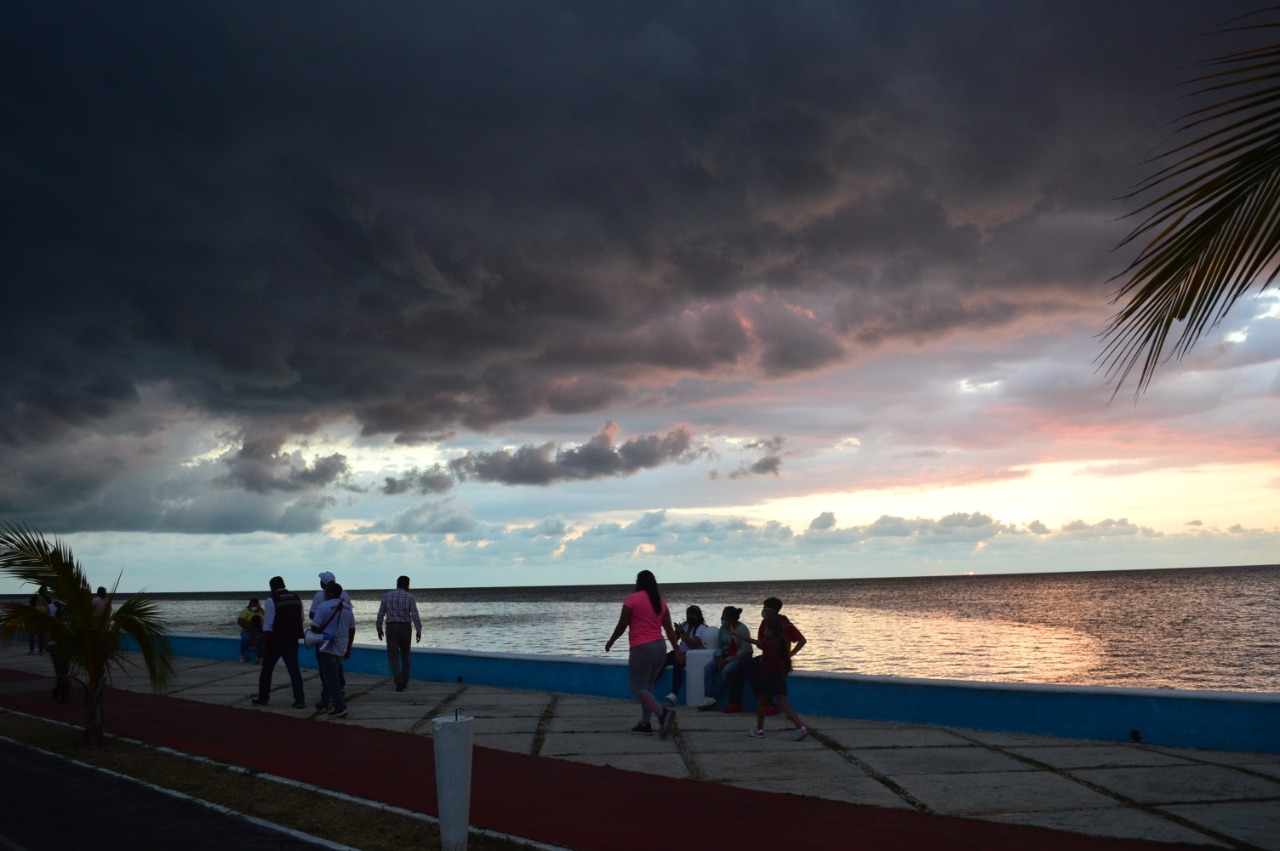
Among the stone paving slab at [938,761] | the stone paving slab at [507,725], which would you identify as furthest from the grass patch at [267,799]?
the stone paving slab at [938,761]

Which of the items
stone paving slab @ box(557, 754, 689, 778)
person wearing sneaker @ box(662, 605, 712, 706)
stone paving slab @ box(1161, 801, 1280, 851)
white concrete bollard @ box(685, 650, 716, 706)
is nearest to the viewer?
stone paving slab @ box(1161, 801, 1280, 851)

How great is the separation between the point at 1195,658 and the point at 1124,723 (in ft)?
113

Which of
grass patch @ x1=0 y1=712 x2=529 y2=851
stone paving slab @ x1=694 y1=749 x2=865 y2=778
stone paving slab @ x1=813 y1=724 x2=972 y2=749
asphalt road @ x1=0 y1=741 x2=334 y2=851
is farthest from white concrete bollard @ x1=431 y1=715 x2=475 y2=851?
stone paving slab @ x1=813 y1=724 x2=972 y2=749

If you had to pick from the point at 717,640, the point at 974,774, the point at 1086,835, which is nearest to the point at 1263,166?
the point at 1086,835

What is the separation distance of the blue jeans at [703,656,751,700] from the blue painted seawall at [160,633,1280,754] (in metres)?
0.42

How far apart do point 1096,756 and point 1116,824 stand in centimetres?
267

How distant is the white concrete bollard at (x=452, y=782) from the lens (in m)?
6.67

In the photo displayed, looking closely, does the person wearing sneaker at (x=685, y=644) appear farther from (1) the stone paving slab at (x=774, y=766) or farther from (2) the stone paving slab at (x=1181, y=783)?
(2) the stone paving slab at (x=1181, y=783)

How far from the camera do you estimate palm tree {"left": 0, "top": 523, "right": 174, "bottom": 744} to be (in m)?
11.4

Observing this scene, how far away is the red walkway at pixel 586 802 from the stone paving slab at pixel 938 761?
1.69 metres

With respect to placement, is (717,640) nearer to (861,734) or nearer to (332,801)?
(861,734)

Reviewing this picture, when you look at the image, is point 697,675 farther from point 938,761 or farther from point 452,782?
point 452,782

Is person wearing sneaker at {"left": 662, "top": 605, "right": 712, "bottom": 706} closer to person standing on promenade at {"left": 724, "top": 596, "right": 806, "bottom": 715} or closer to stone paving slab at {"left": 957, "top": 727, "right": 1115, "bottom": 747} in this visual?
person standing on promenade at {"left": 724, "top": 596, "right": 806, "bottom": 715}

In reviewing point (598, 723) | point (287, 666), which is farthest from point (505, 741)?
point (287, 666)
